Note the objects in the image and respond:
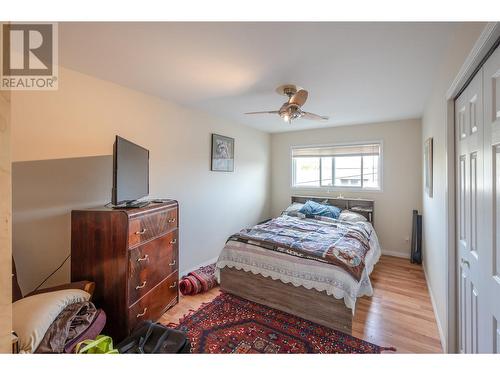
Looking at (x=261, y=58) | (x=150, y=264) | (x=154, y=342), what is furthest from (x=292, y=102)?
(x=154, y=342)

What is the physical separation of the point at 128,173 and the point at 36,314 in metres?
1.10

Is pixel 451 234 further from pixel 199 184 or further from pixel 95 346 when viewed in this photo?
pixel 199 184

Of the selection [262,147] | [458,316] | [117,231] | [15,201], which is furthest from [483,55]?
[262,147]

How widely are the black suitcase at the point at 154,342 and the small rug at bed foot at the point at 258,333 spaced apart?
0.31m

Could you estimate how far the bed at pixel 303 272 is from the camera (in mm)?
2008

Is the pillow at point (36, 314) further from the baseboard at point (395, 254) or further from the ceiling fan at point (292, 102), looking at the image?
the baseboard at point (395, 254)

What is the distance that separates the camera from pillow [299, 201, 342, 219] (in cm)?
382

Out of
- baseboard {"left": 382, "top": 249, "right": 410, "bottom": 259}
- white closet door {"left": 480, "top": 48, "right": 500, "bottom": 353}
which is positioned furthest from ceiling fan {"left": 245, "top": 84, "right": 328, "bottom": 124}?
baseboard {"left": 382, "top": 249, "right": 410, "bottom": 259}

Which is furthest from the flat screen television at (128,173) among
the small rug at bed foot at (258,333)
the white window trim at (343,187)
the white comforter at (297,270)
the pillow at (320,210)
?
the white window trim at (343,187)

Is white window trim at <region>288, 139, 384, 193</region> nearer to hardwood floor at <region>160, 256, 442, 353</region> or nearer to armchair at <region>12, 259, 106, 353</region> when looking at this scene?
hardwood floor at <region>160, 256, 442, 353</region>

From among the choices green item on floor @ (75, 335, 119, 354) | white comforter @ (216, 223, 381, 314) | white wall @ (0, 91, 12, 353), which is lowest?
green item on floor @ (75, 335, 119, 354)

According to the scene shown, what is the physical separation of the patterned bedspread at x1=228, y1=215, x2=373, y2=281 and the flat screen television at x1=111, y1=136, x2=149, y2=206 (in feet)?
4.00

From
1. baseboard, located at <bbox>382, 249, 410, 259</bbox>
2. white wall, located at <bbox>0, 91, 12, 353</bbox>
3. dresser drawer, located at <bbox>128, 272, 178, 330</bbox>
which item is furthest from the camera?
baseboard, located at <bbox>382, 249, 410, 259</bbox>

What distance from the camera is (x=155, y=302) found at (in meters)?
2.09
